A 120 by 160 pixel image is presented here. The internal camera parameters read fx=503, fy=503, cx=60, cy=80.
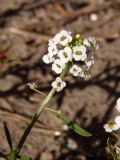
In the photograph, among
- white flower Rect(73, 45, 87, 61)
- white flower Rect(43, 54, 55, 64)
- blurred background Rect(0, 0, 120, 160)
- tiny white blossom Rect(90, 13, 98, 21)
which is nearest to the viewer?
white flower Rect(73, 45, 87, 61)

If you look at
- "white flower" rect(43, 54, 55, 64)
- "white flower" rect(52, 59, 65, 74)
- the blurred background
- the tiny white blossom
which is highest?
the tiny white blossom

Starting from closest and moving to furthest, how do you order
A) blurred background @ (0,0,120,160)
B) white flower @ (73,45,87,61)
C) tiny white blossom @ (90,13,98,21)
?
white flower @ (73,45,87,61), blurred background @ (0,0,120,160), tiny white blossom @ (90,13,98,21)

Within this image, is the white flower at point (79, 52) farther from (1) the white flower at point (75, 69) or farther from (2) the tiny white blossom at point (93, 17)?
(2) the tiny white blossom at point (93, 17)

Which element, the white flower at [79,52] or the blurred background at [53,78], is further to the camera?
the blurred background at [53,78]

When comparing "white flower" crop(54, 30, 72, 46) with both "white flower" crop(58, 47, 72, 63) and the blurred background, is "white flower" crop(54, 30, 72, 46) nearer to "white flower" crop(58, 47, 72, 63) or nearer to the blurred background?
"white flower" crop(58, 47, 72, 63)

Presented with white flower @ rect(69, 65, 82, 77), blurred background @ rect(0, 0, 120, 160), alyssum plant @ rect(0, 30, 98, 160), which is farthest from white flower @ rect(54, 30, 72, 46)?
blurred background @ rect(0, 0, 120, 160)

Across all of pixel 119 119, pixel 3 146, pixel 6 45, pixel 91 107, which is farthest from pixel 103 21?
pixel 119 119

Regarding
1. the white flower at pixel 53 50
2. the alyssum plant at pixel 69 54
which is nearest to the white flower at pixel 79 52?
the alyssum plant at pixel 69 54

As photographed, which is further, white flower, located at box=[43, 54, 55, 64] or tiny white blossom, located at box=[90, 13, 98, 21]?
tiny white blossom, located at box=[90, 13, 98, 21]
